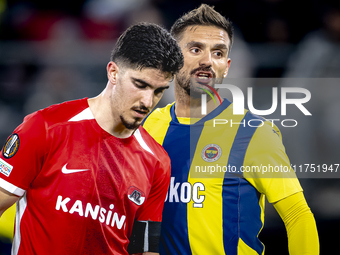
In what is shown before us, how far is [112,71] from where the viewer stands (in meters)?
1.75

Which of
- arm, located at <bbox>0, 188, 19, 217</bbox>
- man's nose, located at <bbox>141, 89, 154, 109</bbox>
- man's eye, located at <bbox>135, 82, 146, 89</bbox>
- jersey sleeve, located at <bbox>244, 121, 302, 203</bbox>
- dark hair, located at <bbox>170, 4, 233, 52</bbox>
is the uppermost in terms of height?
dark hair, located at <bbox>170, 4, 233, 52</bbox>

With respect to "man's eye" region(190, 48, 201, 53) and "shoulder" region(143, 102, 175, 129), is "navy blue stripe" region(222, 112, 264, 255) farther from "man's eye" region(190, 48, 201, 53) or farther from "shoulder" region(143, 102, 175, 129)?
"man's eye" region(190, 48, 201, 53)

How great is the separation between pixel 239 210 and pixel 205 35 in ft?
3.93

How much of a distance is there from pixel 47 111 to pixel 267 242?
7.37 feet

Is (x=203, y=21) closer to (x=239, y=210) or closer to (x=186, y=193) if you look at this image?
(x=186, y=193)

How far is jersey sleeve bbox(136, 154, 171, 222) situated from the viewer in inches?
76.5

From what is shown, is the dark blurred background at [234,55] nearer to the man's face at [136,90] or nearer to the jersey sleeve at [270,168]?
the jersey sleeve at [270,168]

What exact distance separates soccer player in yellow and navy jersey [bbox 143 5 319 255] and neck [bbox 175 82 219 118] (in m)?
0.03

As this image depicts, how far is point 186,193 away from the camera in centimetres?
216

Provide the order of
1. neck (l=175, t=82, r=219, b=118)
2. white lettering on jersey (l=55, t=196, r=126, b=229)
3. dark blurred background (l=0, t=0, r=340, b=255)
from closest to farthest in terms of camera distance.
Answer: white lettering on jersey (l=55, t=196, r=126, b=229) → neck (l=175, t=82, r=219, b=118) → dark blurred background (l=0, t=0, r=340, b=255)

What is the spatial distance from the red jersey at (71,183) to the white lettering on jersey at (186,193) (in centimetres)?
30

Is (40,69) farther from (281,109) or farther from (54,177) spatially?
(281,109)

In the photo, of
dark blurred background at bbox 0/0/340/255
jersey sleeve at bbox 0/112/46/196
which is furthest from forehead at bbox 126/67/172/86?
dark blurred background at bbox 0/0/340/255

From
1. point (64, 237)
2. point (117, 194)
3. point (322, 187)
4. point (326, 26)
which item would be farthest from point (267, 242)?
point (326, 26)
